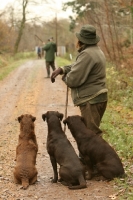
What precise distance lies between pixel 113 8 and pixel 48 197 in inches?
638

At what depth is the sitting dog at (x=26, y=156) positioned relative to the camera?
20.9 feet

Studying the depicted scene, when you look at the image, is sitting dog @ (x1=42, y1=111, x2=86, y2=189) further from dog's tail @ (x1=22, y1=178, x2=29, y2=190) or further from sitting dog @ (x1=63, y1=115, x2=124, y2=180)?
dog's tail @ (x1=22, y1=178, x2=29, y2=190)

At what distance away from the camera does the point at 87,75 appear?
6805 mm

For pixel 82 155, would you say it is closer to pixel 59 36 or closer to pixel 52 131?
pixel 52 131

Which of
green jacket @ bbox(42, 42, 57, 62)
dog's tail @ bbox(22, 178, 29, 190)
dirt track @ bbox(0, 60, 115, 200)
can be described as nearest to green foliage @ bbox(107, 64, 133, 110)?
dirt track @ bbox(0, 60, 115, 200)

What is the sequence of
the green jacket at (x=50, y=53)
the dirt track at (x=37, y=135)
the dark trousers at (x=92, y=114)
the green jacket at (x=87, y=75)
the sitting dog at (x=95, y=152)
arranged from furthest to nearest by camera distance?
the green jacket at (x=50, y=53)
the dark trousers at (x=92, y=114)
the green jacket at (x=87, y=75)
the sitting dog at (x=95, y=152)
the dirt track at (x=37, y=135)

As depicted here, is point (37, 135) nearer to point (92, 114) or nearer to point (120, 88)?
point (92, 114)

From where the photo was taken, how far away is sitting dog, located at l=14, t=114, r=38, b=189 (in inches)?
251

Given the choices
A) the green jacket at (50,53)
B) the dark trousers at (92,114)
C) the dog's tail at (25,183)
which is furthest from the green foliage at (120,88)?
the dog's tail at (25,183)

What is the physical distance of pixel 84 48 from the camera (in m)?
6.95

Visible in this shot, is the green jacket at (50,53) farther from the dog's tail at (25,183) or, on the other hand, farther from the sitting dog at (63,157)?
the dog's tail at (25,183)

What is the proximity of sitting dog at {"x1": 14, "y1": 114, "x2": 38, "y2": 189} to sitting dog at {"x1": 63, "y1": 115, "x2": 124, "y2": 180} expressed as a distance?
0.68 meters

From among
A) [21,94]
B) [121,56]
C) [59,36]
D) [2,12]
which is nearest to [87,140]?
[21,94]

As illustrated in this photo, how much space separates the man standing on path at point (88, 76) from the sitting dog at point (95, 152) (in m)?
0.33
